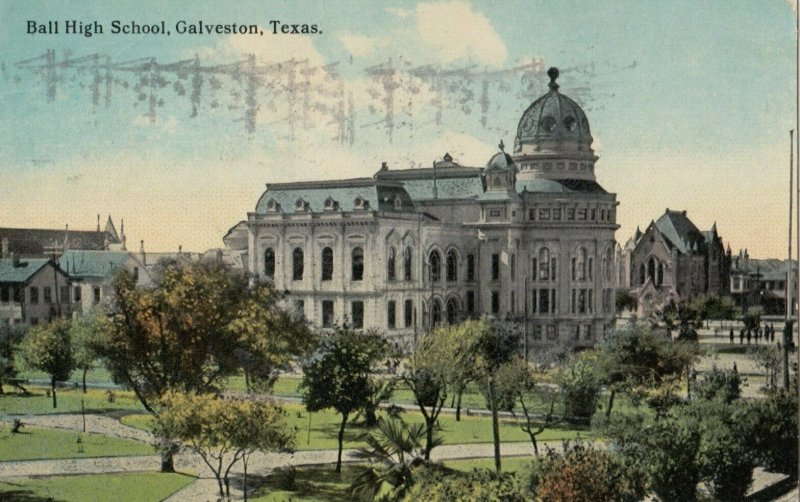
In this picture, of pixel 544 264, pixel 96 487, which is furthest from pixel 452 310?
pixel 96 487

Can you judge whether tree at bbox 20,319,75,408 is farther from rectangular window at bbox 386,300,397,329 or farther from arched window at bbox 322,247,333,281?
rectangular window at bbox 386,300,397,329

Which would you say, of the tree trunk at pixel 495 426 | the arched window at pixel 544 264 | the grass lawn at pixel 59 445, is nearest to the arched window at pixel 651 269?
the arched window at pixel 544 264

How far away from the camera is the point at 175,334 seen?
15.0 meters

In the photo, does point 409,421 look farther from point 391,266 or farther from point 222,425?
point 222,425

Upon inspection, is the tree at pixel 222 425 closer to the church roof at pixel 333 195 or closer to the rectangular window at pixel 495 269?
the church roof at pixel 333 195

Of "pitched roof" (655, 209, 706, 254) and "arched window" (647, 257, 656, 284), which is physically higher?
"pitched roof" (655, 209, 706, 254)

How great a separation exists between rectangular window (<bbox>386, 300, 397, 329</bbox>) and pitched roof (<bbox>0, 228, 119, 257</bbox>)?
16.4 ft

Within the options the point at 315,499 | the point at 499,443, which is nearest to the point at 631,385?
the point at 499,443

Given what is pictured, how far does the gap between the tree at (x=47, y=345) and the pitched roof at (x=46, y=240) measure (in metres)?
1.45

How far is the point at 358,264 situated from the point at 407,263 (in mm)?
993

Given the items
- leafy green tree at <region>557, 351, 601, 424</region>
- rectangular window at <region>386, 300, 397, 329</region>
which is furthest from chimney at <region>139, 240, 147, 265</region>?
leafy green tree at <region>557, 351, 601, 424</region>

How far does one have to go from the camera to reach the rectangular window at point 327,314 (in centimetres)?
1739

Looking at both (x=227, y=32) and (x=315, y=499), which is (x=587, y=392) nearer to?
(x=315, y=499)

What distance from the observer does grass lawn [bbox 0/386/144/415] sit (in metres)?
16.8
